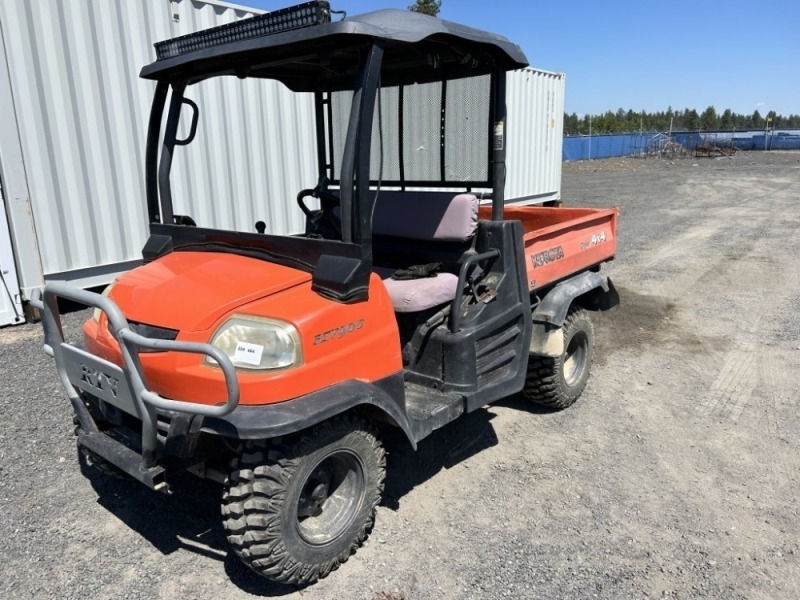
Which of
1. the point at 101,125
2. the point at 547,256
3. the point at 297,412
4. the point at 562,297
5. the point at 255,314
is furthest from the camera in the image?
the point at 101,125

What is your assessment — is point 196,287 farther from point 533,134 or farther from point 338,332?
point 533,134

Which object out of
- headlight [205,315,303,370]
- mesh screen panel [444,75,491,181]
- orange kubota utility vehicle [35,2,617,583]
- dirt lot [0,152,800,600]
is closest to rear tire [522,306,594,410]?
dirt lot [0,152,800,600]

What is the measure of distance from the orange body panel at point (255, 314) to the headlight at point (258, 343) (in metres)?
0.03

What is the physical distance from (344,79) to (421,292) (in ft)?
5.18

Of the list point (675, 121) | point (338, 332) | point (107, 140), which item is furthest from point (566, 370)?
point (675, 121)

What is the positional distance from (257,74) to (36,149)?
3588 millimetres

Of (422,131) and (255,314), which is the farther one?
(422,131)

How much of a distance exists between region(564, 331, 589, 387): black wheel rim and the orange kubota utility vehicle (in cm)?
85

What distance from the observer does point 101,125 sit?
645cm

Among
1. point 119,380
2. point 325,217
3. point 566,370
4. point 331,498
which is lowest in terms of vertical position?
point 566,370

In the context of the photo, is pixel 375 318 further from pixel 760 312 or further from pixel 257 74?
pixel 760 312

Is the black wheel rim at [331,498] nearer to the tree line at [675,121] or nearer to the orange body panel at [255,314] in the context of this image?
the orange body panel at [255,314]

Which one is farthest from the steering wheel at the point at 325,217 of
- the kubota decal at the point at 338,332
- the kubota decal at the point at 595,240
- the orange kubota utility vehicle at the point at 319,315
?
the kubota decal at the point at 595,240

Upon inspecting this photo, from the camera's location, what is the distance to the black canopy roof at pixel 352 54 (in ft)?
8.44
